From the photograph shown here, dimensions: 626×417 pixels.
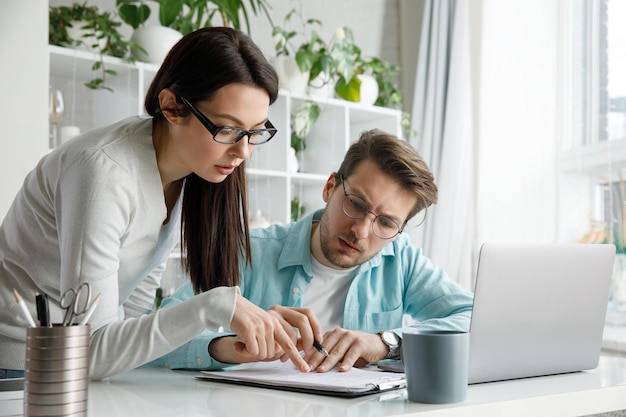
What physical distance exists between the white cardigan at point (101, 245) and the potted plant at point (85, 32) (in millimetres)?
1713

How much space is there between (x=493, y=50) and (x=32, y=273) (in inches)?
111

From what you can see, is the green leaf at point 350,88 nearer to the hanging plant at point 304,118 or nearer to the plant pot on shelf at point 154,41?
the hanging plant at point 304,118

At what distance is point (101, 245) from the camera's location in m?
1.14

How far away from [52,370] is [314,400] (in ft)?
1.32

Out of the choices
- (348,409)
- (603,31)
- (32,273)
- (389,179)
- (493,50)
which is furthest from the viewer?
(493,50)

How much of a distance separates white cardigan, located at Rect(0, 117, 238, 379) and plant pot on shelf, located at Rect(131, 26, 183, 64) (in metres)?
1.81

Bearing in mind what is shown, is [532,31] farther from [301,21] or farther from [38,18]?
[38,18]

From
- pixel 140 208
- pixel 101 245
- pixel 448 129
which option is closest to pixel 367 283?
pixel 140 208

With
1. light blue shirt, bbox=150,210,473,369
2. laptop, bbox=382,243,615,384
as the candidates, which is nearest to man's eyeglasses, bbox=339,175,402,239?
light blue shirt, bbox=150,210,473,369

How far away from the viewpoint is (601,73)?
10.0 ft

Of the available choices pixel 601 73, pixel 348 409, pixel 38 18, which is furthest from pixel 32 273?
pixel 601 73

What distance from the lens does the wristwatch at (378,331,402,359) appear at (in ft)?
4.78

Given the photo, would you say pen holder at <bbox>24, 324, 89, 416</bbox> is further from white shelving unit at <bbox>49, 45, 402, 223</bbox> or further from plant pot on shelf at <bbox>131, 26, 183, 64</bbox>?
plant pot on shelf at <bbox>131, 26, 183, 64</bbox>

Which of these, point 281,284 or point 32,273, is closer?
point 32,273
